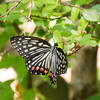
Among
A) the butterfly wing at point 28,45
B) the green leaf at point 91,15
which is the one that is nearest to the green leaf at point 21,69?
the butterfly wing at point 28,45

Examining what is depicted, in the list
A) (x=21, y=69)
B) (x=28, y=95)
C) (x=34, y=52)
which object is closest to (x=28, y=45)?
(x=34, y=52)

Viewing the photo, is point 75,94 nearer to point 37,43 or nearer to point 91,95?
point 91,95

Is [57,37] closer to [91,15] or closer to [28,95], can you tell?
[91,15]

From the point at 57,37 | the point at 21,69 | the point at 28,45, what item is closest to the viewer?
the point at 57,37

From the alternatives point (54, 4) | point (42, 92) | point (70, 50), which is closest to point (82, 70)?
point (42, 92)

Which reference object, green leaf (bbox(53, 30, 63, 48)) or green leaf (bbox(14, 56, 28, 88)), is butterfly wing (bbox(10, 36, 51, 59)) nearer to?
green leaf (bbox(53, 30, 63, 48))

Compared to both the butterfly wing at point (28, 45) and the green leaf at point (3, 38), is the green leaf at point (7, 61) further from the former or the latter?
the butterfly wing at point (28, 45)

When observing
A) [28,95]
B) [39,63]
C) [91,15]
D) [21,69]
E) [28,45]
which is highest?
[91,15]

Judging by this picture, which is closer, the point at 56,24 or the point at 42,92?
the point at 56,24
